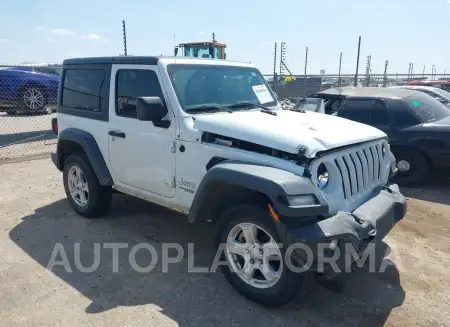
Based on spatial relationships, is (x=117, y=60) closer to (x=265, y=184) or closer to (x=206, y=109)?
(x=206, y=109)

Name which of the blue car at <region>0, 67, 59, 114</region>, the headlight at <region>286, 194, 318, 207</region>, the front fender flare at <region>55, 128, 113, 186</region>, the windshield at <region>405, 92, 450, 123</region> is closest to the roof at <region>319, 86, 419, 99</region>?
the windshield at <region>405, 92, 450, 123</region>

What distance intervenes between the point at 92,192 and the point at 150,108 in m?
1.85

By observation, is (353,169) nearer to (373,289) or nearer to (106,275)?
(373,289)

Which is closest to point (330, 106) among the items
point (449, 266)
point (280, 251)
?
point (449, 266)

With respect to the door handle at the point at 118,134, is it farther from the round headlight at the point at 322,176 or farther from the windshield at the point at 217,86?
the round headlight at the point at 322,176

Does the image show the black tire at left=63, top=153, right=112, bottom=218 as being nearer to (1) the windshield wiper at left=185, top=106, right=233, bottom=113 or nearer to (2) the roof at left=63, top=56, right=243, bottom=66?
(2) the roof at left=63, top=56, right=243, bottom=66

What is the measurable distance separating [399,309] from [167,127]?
2.56 metres

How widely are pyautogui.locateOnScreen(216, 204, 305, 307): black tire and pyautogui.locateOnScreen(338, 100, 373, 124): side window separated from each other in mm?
4529

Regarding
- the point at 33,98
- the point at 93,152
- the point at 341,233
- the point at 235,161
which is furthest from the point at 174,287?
the point at 33,98

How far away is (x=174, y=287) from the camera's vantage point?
349 centimetres

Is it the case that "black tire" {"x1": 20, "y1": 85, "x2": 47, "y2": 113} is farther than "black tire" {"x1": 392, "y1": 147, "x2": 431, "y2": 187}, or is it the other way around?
"black tire" {"x1": 20, "y1": 85, "x2": 47, "y2": 113}

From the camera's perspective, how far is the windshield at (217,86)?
387 centimetres

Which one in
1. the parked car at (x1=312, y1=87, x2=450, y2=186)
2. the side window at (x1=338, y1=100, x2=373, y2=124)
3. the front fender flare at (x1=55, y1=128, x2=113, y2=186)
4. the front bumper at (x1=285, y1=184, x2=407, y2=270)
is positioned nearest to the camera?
the front bumper at (x1=285, y1=184, x2=407, y2=270)

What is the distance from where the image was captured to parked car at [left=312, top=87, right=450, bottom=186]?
622 cm
